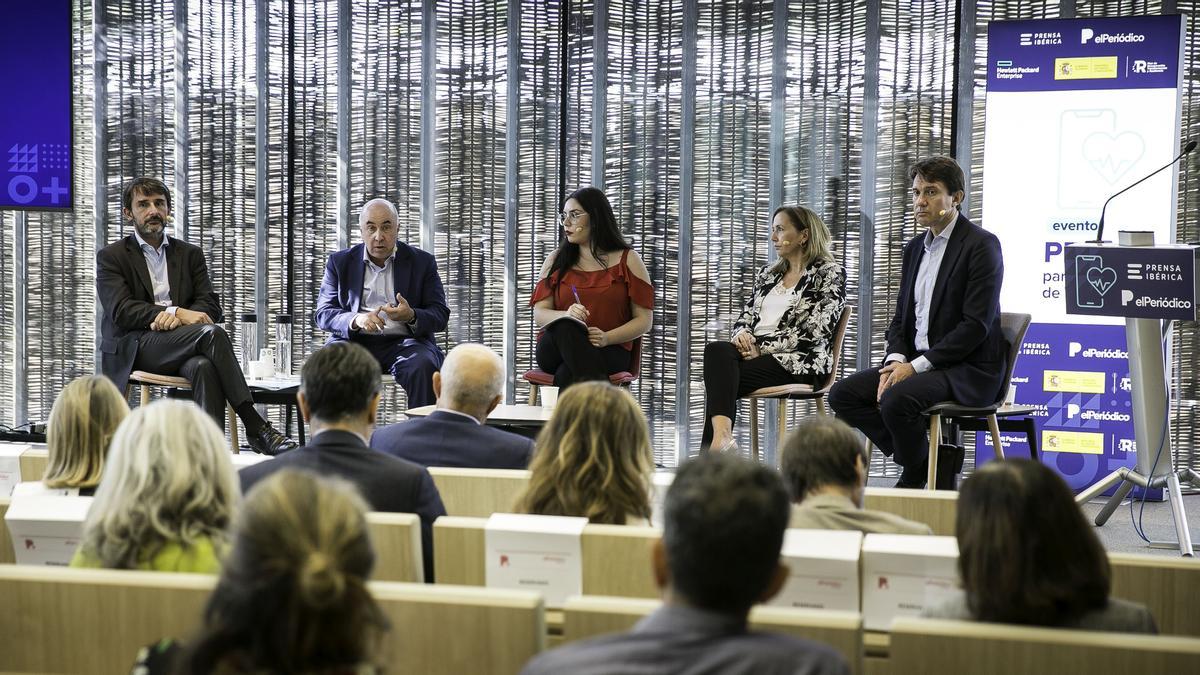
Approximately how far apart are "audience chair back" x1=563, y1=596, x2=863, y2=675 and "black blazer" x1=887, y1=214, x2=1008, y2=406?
3426mm

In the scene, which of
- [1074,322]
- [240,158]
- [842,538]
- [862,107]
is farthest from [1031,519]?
[240,158]

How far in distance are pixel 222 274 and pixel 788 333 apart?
3160mm

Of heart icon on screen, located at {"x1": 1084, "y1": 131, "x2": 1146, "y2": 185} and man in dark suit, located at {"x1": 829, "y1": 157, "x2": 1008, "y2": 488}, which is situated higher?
heart icon on screen, located at {"x1": 1084, "y1": 131, "x2": 1146, "y2": 185}

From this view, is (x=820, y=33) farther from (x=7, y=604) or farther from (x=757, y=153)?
(x=7, y=604)

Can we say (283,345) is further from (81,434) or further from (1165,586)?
(1165,586)

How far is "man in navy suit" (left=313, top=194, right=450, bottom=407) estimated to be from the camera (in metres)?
5.92

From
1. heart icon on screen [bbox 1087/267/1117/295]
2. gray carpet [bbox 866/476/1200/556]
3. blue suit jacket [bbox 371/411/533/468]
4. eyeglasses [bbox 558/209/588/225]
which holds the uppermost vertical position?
eyeglasses [bbox 558/209/588/225]

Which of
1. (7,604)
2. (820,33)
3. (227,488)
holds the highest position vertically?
(820,33)

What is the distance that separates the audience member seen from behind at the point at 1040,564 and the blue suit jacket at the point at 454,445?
1740mm

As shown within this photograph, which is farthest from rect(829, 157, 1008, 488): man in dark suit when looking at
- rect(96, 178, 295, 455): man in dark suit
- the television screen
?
the television screen

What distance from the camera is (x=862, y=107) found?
6.25 m

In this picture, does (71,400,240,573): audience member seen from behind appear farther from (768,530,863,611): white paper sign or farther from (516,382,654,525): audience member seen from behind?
(768,530,863,611): white paper sign

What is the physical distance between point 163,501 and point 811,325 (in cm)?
371

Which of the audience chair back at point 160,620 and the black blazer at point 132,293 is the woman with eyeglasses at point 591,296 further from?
the audience chair back at point 160,620
